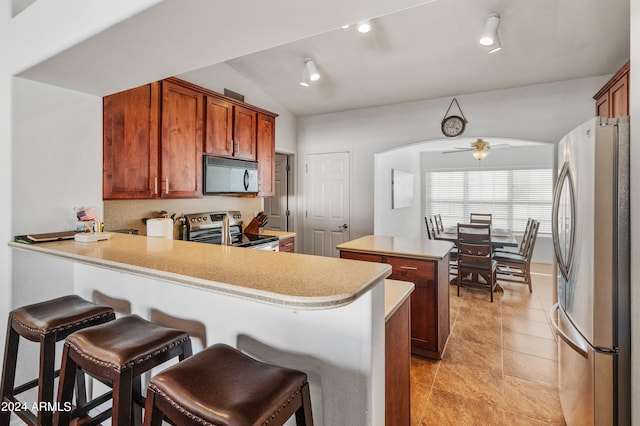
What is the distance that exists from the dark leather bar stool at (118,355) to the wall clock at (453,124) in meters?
4.03

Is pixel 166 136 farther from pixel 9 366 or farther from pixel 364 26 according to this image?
pixel 364 26

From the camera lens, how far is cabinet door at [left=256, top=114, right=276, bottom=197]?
4035 mm

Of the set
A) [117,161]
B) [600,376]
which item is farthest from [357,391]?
[117,161]

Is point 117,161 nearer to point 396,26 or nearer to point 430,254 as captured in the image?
point 430,254

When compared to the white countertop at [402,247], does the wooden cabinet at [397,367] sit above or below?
below

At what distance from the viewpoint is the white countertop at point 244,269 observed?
869 mm

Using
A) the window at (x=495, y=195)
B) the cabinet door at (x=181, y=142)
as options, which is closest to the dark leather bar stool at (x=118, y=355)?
the cabinet door at (x=181, y=142)

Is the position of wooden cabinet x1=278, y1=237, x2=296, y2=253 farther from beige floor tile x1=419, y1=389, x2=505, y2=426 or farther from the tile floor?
beige floor tile x1=419, y1=389, x2=505, y2=426

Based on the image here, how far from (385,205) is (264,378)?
429cm

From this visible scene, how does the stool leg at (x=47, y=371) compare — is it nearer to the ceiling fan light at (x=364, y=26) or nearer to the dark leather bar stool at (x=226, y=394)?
the dark leather bar stool at (x=226, y=394)

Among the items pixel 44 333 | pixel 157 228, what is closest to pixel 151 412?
pixel 44 333

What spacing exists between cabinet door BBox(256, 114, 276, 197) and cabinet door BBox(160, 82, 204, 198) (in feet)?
3.10

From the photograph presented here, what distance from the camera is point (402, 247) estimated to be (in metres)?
2.91

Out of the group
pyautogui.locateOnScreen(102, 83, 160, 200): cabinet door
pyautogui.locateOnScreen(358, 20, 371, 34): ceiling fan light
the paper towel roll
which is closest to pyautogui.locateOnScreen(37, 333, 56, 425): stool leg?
the paper towel roll
